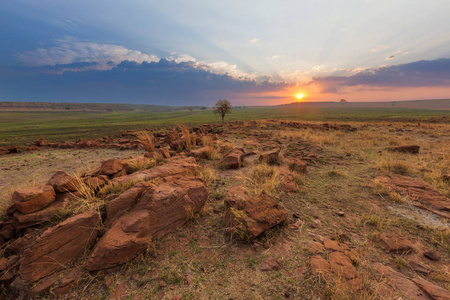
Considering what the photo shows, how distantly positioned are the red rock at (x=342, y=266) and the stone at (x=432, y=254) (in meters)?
1.49

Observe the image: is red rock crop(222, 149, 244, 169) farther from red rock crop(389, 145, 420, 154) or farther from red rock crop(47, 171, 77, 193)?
red rock crop(389, 145, 420, 154)

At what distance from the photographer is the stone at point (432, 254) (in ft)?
9.50

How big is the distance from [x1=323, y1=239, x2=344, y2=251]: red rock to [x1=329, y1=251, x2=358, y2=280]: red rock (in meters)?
0.14

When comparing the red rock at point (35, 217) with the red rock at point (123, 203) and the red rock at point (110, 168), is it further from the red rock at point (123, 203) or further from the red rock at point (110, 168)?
the red rock at point (110, 168)

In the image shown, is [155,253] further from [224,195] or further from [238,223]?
[224,195]

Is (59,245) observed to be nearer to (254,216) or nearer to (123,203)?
(123,203)

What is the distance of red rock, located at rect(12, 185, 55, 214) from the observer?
3.21 metres

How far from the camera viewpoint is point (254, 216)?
3414mm

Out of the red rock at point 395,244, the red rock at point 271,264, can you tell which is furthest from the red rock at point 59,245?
the red rock at point 395,244

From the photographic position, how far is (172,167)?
4.96 meters

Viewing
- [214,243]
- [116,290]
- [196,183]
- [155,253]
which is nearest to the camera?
[116,290]

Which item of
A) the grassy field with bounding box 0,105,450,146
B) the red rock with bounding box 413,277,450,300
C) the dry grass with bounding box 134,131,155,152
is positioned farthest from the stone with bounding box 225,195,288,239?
the grassy field with bounding box 0,105,450,146

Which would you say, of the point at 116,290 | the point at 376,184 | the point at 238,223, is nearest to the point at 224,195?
the point at 238,223

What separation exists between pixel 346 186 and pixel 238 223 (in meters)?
4.46
